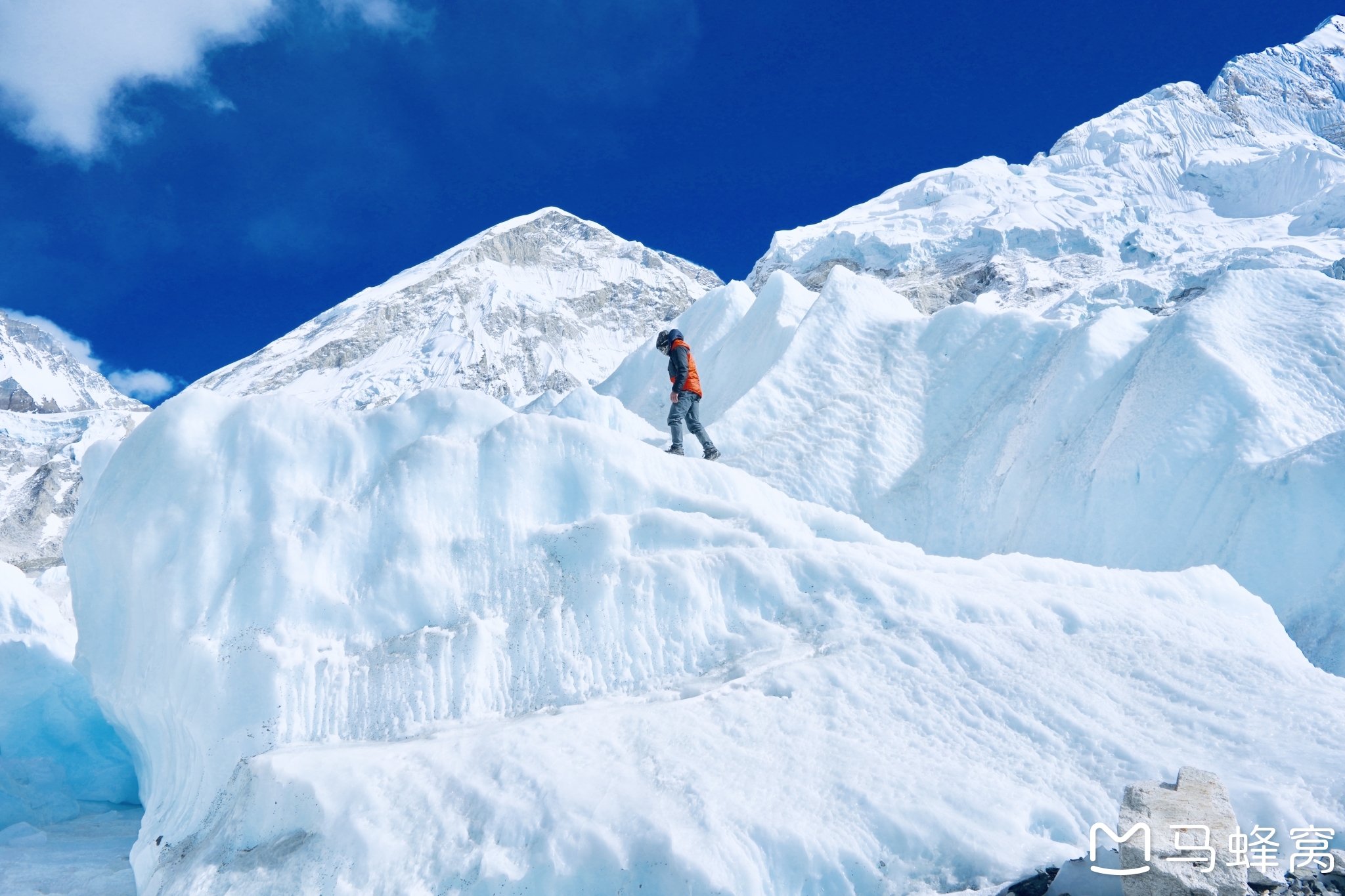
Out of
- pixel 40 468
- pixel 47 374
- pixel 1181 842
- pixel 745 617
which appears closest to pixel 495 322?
pixel 40 468

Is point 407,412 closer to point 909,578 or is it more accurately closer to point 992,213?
point 909,578

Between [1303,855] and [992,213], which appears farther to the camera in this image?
[992,213]

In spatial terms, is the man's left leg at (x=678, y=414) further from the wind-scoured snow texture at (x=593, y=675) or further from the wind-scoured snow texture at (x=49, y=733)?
the wind-scoured snow texture at (x=49, y=733)

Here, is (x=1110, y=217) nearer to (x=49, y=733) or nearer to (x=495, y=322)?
(x=49, y=733)

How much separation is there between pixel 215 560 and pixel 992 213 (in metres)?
61.8

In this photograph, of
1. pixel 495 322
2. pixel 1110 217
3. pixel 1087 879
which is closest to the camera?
pixel 1087 879

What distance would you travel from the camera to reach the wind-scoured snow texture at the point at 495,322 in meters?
92.0

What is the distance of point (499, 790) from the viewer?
10.4 feet

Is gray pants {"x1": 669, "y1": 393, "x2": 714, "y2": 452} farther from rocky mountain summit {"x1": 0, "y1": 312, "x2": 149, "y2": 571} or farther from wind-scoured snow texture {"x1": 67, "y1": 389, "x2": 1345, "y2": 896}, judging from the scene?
rocky mountain summit {"x1": 0, "y1": 312, "x2": 149, "y2": 571}

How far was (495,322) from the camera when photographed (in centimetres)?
10600

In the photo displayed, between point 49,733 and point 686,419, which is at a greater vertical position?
point 686,419

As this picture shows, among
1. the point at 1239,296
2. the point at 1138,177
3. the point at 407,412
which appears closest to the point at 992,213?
the point at 1138,177

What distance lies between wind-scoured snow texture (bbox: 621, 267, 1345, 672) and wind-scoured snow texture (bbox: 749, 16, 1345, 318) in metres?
34.0

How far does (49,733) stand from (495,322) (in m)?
103
